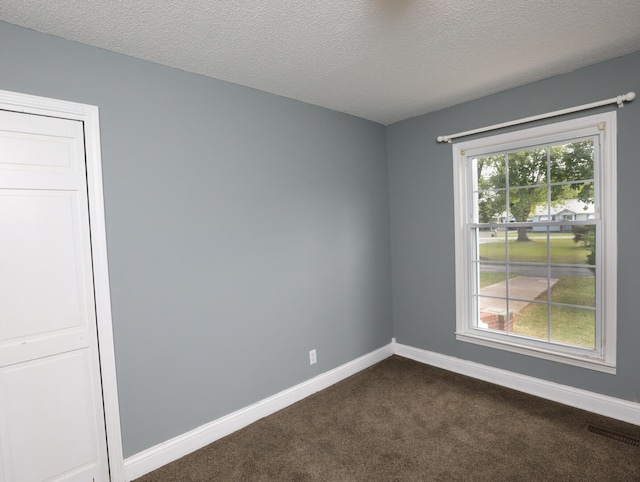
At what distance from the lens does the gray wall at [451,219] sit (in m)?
2.29

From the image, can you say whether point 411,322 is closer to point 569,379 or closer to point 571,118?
point 569,379

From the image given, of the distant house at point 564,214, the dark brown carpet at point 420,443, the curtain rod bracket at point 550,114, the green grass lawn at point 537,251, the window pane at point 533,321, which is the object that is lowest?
the dark brown carpet at point 420,443

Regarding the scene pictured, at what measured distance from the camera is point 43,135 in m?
1.76

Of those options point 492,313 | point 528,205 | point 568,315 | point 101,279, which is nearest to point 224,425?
point 101,279

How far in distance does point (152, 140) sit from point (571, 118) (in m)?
2.91

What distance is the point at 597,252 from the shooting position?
2459 millimetres

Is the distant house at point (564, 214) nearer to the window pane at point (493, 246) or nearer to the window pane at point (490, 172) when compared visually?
the window pane at point (493, 246)

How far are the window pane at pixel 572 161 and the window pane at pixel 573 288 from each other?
2.32 ft

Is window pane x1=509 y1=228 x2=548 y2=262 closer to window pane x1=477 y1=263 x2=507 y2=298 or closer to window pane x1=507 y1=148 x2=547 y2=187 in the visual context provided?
Answer: window pane x1=477 y1=263 x2=507 y2=298

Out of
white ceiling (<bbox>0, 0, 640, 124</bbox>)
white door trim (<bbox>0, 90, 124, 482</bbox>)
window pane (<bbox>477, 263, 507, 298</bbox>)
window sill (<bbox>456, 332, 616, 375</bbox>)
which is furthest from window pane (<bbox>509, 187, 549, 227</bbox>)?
white door trim (<bbox>0, 90, 124, 482</bbox>)

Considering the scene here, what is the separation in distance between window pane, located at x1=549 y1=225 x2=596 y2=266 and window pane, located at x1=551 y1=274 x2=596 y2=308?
0.03m

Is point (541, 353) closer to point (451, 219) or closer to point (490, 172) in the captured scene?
point (451, 219)

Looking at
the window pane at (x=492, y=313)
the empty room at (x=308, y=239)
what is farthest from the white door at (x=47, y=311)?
the window pane at (x=492, y=313)

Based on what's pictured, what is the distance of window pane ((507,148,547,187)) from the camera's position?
8.91 ft
